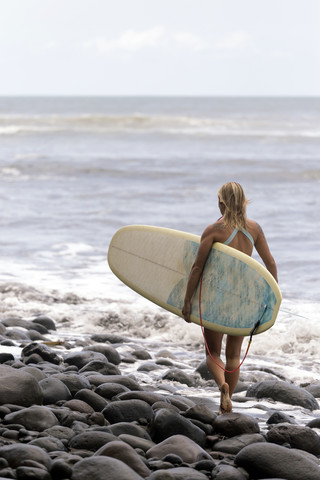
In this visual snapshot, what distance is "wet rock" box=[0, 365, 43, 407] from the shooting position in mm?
3725

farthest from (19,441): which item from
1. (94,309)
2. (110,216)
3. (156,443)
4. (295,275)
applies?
(110,216)

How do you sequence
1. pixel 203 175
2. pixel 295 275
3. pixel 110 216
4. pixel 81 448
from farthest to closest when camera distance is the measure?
pixel 203 175 < pixel 110 216 < pixel 295 275 < pixel 81 448

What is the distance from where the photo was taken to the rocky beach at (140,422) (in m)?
3.03

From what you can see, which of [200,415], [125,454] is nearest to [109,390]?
[200,415]

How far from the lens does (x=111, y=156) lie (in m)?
23.0

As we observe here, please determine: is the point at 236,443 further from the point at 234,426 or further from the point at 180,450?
the point at 180,450

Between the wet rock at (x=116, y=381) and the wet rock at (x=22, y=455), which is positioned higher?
the wet rock at (x=22, y=455)

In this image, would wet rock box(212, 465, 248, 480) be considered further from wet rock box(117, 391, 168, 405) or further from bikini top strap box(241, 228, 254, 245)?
bikini top strap box(241, 228, 254, 245)

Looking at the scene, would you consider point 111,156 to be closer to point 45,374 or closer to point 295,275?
point 295,275

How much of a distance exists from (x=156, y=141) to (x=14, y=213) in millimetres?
18449

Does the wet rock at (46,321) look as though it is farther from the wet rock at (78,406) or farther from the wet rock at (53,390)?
the wet rock at (78,406)

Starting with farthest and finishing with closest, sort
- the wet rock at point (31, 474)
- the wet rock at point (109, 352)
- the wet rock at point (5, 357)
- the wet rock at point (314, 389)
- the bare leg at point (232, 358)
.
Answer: the wet rock at point (109, 352) → the wet rock at point (314, 389) → the wet rock at point (5, 357) → the bare leg at point (232, 358) → the wet rock at point (31, 474)

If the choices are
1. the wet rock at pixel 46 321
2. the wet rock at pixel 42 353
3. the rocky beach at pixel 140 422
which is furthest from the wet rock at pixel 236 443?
the wet rock at pixel 46 321

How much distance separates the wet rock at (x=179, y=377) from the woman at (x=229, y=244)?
61 cm
